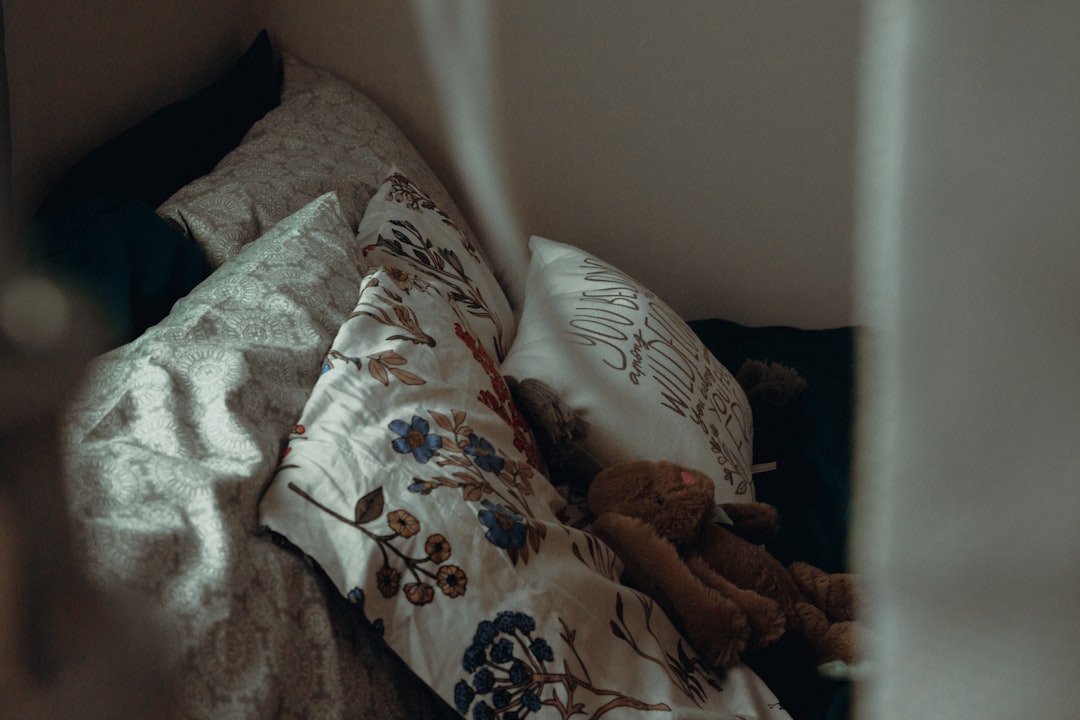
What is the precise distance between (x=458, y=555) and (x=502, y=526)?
1.7 inches

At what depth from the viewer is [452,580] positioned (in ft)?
1.94

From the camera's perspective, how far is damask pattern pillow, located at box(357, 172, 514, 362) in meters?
1.00

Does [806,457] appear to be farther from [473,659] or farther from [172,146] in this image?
[172,146]

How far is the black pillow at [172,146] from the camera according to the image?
967 mm

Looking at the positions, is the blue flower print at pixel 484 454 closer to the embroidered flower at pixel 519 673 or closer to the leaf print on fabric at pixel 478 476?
the leaf print on fabric at pixel 478 476

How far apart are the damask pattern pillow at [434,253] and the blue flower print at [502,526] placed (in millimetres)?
363

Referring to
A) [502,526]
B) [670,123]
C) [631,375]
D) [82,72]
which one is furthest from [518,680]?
[670,123]

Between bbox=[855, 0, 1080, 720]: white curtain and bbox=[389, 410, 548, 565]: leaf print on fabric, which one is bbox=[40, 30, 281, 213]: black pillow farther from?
bbox=[855, 0, 1080, 720]: white curtain

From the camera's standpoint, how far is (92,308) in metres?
0.75

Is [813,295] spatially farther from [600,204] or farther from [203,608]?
[203,608]

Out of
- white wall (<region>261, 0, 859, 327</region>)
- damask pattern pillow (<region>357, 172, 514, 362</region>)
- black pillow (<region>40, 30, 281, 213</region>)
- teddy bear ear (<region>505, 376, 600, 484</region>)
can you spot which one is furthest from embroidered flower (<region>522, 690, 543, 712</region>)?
white wall (<region>261, 0, 859, 327</region>)

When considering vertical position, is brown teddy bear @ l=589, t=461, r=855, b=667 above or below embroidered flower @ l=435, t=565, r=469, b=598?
below

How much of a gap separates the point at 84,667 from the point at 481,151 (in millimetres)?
1389

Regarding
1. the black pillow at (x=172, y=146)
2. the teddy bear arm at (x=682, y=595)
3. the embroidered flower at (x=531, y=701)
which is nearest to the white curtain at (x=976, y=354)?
the embroidered flower at (x=531, y=701)
